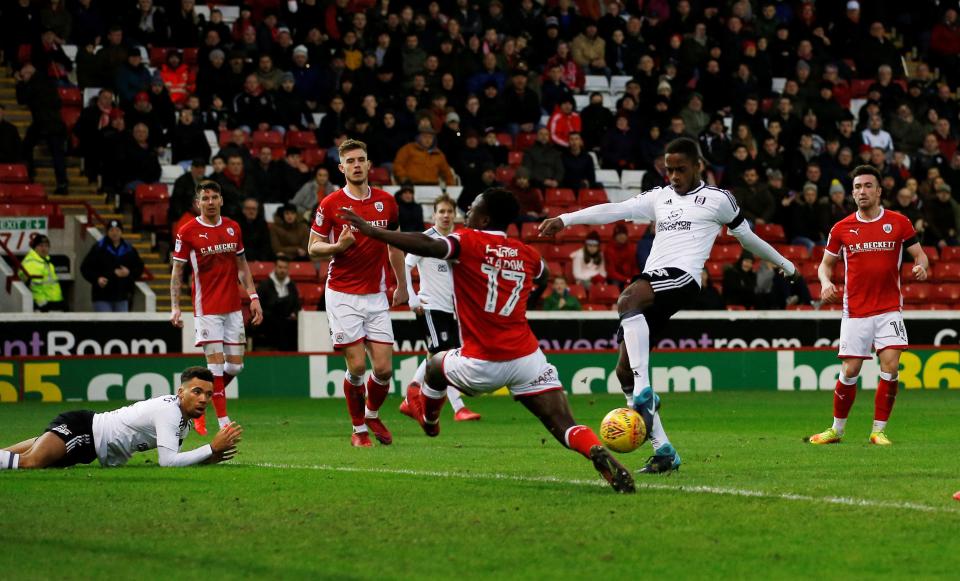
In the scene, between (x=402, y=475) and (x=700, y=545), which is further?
(x=402, y=475)

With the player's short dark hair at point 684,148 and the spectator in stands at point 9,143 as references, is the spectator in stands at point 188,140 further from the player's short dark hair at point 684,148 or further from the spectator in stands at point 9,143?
the player's short dark hair at point 684,148

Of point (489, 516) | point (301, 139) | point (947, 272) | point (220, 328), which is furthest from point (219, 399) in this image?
point (947, 272)

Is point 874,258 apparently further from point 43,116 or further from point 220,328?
point 43,116

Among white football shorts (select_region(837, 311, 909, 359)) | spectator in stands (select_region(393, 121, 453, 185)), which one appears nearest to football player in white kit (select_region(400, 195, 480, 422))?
white football shorts (select_region(837, 311, 909, 359))

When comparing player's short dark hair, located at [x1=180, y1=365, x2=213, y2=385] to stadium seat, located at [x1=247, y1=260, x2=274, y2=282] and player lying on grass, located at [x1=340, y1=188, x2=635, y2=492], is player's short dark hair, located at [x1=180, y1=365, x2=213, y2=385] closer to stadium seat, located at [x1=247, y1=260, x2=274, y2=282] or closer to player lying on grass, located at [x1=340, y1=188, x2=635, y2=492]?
player lying on grass, located at [x1=340, y1=188, x2=635, y2=492]

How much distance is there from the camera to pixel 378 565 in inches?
256

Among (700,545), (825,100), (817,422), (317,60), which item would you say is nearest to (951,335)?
(825,100)

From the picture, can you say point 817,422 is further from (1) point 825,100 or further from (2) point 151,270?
(1) point 825,100

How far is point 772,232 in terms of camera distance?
2633cm

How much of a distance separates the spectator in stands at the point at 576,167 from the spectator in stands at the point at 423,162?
227 centimetres

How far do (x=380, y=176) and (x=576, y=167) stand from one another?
381 cm

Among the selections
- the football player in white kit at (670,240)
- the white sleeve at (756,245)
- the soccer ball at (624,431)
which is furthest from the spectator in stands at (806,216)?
the soccer ball at (624,431)

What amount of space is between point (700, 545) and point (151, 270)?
57.2ft

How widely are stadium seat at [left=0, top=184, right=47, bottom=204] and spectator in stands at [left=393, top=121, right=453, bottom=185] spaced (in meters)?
5.82
